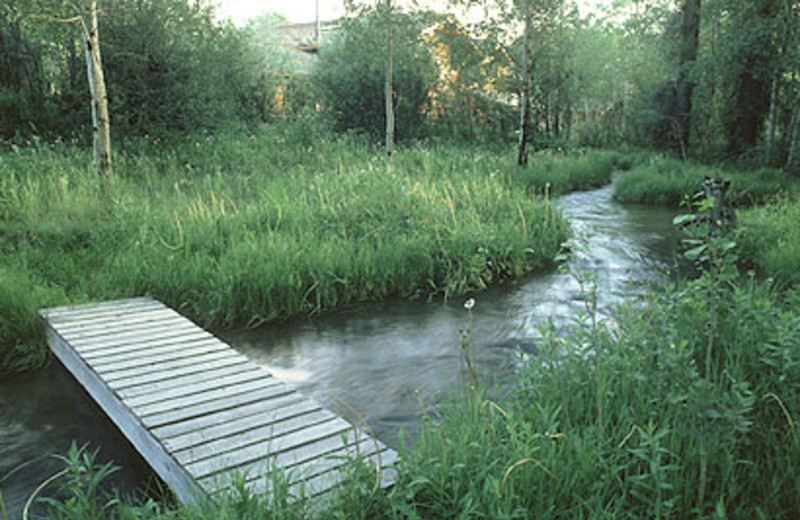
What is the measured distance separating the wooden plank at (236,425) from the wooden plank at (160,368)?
3.24 ft

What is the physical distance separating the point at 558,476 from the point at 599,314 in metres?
4.14

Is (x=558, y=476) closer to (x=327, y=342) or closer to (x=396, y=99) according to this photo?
(x=327, y=342)

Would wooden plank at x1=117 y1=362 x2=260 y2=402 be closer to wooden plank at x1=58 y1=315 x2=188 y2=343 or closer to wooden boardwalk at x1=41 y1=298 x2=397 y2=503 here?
wooden boardwalk at x1=41 y1=298 x2=397 y2=503

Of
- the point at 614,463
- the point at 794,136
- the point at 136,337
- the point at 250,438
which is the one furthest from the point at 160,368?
the point at 794,136

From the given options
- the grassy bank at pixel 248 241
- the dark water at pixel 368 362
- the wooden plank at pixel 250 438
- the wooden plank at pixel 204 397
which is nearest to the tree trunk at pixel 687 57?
the grassy bank at pixel 248 241

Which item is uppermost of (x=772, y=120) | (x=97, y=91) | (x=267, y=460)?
(x=97, y=91)

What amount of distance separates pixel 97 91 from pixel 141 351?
565 cm

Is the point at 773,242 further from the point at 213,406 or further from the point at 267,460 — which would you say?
the point at 267,460

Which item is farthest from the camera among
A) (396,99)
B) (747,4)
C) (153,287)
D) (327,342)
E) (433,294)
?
(396,99)

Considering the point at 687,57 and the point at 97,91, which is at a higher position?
the point at 687,57

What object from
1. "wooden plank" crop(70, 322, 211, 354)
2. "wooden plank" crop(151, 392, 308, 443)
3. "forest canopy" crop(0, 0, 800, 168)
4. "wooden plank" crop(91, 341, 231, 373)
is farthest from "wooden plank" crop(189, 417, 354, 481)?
"forest canopy" crop(0, 0, 800, 168)

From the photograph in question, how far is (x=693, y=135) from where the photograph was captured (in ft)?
69.7

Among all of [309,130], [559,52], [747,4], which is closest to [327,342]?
[309,130]

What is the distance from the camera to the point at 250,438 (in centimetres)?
344
